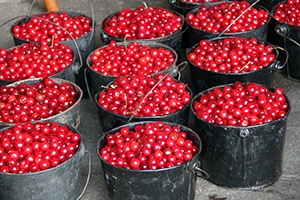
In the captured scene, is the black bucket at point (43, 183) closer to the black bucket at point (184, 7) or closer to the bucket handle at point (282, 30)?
the bucket handle at point (282, 30)

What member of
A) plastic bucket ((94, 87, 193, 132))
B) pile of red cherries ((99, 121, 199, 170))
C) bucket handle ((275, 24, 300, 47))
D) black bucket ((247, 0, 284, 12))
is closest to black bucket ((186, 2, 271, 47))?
bucket handle ((275, 24, 300, 47))

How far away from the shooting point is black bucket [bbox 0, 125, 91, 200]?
320 cm

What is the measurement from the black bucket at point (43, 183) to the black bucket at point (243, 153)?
0.81 metres

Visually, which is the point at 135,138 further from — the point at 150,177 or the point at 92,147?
the point at 92,147

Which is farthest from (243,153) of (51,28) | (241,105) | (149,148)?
(51,28)

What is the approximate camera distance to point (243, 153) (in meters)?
3.48

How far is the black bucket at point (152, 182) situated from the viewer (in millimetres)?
3164

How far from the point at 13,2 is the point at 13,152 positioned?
394 centimetres

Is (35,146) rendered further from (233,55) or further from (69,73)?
(233,55)

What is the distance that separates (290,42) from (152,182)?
2.09m

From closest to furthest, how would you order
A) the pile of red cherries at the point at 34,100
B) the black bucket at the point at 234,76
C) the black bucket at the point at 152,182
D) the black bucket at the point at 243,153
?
the black bucket at the point at 152,182 → the black bucket at the point at 243,153 → the pile of red cherries at the point at 34,100 → the black bucket at the point at 234,76

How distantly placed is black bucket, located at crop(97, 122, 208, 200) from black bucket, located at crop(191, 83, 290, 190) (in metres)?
0.30

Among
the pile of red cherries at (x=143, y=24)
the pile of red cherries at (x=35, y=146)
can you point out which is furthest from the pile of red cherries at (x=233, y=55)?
the pile of red cherries at (x=35, y=146)

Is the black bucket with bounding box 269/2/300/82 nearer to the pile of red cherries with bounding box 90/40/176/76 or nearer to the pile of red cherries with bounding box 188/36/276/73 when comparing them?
the pile of red cherries with bounding box 188/36/276/73
